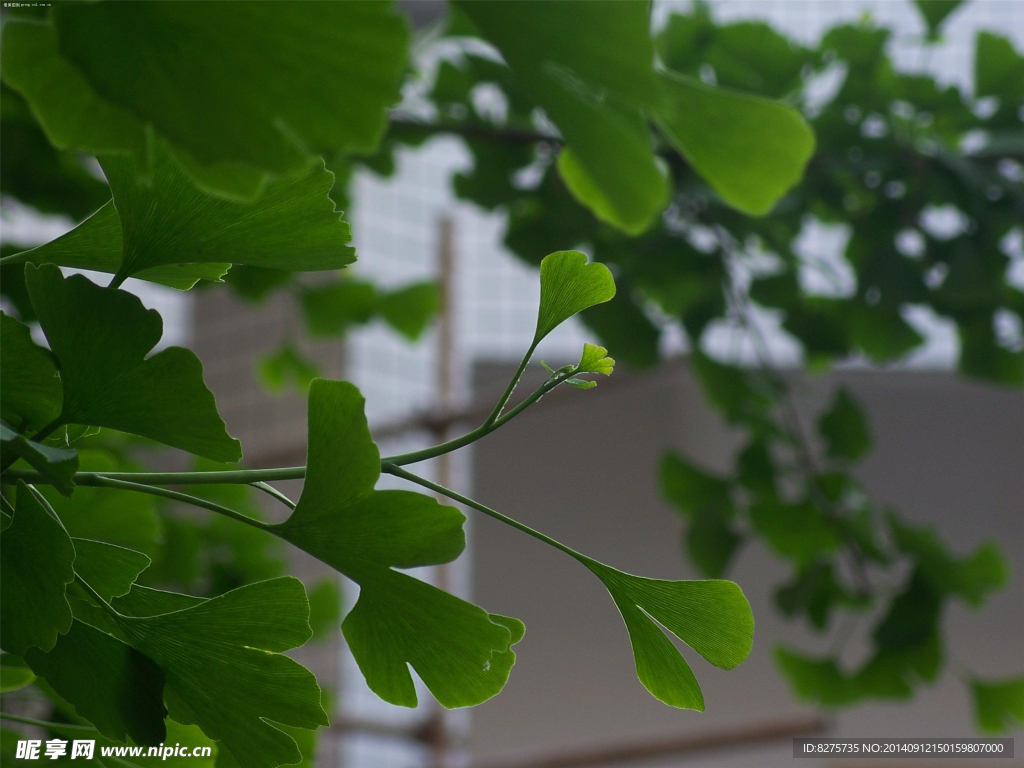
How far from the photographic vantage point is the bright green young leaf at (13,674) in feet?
0.44

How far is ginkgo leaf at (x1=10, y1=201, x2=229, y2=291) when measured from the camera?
0.12 m

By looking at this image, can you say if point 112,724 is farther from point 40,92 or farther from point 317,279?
point 317,279

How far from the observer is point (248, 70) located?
0.22 ft

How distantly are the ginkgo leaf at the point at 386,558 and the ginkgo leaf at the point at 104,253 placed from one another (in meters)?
0.03

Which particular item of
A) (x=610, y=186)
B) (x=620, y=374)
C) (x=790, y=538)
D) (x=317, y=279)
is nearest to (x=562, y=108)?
(x=610, y=186)

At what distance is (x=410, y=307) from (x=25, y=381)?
1.54 feet

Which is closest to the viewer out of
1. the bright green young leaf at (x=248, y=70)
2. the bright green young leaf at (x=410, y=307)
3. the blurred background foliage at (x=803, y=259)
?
the bright green young leaf at (x=248, y=70)

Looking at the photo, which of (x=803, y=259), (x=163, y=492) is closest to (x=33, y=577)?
(x=163, y=492)

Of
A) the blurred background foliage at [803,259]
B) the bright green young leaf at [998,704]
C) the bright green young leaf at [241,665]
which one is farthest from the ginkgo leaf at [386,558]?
the bright green young leaf at [998,704]

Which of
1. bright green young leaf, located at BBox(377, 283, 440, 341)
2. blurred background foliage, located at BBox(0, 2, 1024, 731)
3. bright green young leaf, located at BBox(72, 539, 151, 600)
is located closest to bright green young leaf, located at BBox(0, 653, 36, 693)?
bright green young leaf, located at BBox(72, 539, 151, 600)

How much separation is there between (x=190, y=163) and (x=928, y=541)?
474 mm

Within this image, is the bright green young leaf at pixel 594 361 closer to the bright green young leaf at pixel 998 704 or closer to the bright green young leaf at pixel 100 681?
the bright green young leaf at pixel 100 681

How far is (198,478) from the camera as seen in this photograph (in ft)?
0.32

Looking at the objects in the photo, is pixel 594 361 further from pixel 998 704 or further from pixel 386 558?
pixel 998 704
